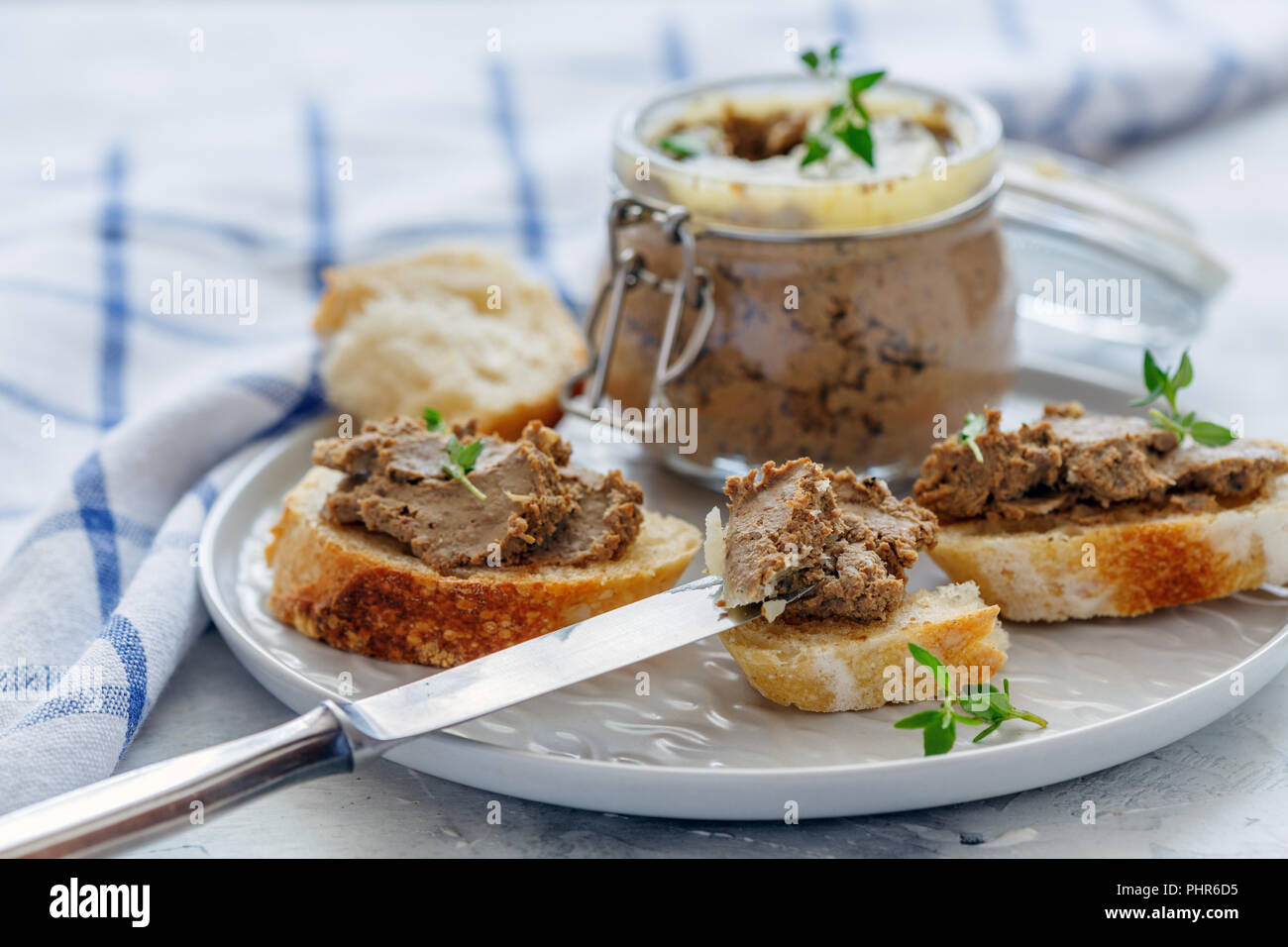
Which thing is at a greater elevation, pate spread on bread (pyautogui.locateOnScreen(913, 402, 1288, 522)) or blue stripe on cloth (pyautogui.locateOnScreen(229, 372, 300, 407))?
pate spread on bread (pyautogui.locateOnScreen(913, 402, 1288, 522))

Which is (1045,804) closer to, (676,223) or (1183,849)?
(1183,849)

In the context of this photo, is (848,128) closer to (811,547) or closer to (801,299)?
(801,299)

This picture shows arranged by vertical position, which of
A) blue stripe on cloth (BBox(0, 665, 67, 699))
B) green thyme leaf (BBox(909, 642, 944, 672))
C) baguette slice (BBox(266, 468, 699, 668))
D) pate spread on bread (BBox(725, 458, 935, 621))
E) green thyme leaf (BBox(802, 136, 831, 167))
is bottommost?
blue stripe on cloth (BBox(0, 665, 67, 699))

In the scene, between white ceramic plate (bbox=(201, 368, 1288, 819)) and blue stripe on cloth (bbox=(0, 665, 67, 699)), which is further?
blue stripe on cloth (bbox=(0, 665, 67, 699))

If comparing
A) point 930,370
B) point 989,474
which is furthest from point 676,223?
point 989,474

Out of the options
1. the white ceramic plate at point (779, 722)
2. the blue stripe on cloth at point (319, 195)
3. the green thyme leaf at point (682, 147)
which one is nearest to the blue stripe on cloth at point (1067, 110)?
the green thyme leaf at point (682, 147)

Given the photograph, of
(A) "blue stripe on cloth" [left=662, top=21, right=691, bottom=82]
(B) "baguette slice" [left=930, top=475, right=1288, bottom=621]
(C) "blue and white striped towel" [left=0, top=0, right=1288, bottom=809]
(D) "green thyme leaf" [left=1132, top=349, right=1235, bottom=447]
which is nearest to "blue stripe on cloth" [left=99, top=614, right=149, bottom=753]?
(C) "blue and white striped towel" [left=0, top=0, right=1288, bottom=809]

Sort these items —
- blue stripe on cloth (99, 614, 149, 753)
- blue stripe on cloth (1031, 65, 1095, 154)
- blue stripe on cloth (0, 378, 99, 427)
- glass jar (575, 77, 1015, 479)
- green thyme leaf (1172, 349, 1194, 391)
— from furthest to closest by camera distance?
blue stripe on cloth (1031, 65, 1095, 154)
blue stripe on cloth (0, 378, 99, 427)
glass jar (575, 77, 1015, 479)
green thyme leaf (1172, 349, 1194, 391)
blue stripe on cloth (99, 614, 149, 753)

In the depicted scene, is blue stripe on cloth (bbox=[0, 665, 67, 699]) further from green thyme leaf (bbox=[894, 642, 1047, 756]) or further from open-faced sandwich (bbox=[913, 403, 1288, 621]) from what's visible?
open-faced sandwich (bbox=[913, 403, 1288, 621])
